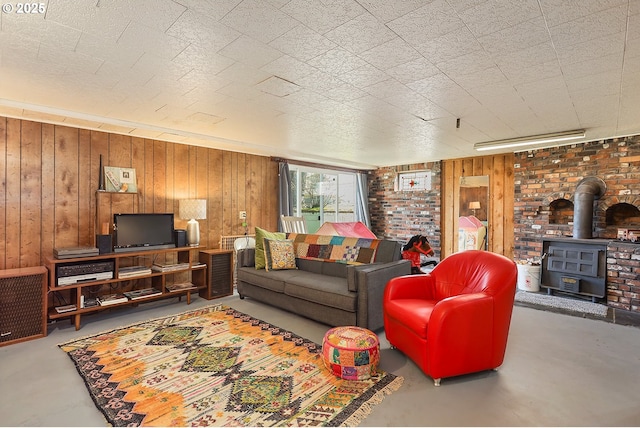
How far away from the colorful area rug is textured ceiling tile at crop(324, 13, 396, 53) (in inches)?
92.4

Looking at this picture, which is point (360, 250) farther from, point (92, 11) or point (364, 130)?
point (92, 11)

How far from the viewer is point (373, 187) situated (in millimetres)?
8117

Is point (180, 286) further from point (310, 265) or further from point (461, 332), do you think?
point (461, 332)

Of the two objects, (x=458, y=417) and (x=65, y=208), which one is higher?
(x=65, y=208)

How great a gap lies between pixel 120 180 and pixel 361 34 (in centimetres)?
371

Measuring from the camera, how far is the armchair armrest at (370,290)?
9.97ft

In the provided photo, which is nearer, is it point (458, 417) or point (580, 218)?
point (458, 417)

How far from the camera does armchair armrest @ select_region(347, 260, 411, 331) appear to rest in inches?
120

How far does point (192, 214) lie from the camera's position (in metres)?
4.48

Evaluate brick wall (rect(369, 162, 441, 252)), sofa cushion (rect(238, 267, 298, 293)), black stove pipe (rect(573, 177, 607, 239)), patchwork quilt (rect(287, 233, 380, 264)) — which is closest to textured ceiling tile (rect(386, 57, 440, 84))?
patchwork quilt (rect(287, 233, 380, 264))

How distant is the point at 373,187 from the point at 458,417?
6.54m

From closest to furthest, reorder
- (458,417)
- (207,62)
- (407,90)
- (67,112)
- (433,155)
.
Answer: (458,417) < (207,62) < (407,90) < (67,112) < (433,155)

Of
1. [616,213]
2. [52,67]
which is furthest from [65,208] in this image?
[616,213]

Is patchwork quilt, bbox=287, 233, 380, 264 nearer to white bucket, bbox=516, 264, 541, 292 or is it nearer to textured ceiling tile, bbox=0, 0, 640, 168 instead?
textured ceiling tile, bbox=0, 0, 640, 168
